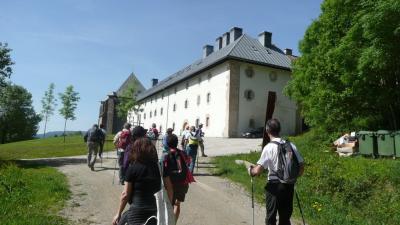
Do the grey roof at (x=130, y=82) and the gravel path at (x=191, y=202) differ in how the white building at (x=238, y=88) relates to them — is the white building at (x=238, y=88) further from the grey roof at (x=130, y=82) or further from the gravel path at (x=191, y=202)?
the grey roof at (x=130, y=82)

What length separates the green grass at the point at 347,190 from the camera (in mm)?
9852

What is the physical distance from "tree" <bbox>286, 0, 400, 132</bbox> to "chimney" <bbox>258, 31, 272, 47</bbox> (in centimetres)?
2396

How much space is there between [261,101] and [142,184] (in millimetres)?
41323

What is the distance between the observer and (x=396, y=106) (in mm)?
23188

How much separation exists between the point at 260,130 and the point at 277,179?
120 feet

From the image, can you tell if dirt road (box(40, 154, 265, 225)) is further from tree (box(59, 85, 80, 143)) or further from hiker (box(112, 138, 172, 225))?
tree (box(59, 85, 80, 143))

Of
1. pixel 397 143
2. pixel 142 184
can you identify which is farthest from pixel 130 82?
pixel 142 184

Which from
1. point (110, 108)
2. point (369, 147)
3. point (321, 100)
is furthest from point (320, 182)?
point (110, 108)

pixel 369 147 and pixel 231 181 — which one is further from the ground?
pixel 369 147

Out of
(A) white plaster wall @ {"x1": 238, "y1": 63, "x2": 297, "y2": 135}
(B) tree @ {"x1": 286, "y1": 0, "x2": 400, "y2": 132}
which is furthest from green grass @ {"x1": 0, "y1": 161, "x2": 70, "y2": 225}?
(A) white plaster wall @ {"x1": 238, "y1": 63, "x2": 297, "y2": 135}

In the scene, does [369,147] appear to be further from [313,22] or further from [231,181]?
[313,22]

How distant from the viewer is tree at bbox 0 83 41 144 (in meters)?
82.6

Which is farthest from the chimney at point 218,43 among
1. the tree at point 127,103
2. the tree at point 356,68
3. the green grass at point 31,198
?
the green grass at point 31,198

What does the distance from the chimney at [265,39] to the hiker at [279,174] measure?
153 ft
